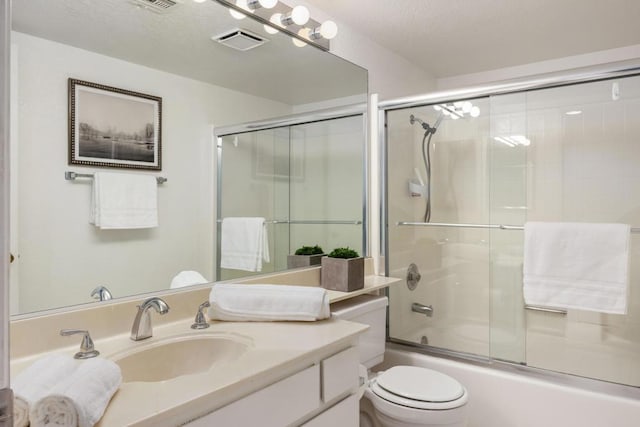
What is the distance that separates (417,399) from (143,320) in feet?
3.56

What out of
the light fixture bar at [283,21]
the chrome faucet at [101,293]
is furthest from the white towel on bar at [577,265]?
the chrome faucet at [101,293]

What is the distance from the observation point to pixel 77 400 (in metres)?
0.73

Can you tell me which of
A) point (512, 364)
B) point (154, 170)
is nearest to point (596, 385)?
point (512, 364)

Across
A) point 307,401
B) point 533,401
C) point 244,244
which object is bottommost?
point 533,401

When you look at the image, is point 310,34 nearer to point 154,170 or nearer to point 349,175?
point 349,175

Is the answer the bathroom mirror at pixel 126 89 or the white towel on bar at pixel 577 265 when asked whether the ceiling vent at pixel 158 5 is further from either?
the white towel on bar at pixel 577 265

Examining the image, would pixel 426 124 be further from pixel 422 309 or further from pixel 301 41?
pixel 422 309

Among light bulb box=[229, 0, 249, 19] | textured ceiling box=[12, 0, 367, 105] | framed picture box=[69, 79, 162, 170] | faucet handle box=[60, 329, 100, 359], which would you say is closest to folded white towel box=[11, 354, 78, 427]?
faucet handle box=[60, 329, 100, 359]

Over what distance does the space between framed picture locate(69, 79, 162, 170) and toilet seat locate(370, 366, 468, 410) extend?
1272 millimetres

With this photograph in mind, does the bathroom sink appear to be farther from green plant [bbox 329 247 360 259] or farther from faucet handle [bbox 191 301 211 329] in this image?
green plant [bbox 329 247 360 259]

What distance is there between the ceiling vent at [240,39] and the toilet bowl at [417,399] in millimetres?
1544

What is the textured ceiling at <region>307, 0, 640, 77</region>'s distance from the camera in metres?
2.06

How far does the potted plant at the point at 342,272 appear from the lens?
1.85m

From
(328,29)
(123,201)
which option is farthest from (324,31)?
(123,201)
